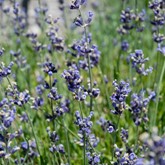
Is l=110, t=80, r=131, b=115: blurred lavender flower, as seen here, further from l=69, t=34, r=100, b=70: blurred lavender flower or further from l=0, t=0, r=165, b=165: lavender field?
l=69, t=34, r=100, b=70: blurred lavender flower

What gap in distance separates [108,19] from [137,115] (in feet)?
14.4

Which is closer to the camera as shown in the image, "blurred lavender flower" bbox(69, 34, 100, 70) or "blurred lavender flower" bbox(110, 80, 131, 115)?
"blurred lavender flower" bbox(110, 80, 131, 115)

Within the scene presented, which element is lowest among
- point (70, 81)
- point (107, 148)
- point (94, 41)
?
point (107, 148)

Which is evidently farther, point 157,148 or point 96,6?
point 96,6

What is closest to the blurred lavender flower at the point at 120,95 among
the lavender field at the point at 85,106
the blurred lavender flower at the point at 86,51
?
the lavender field at the point at 85,106

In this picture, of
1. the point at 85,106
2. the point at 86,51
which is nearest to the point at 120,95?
the point at 86,51

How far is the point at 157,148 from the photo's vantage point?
4.34 ft

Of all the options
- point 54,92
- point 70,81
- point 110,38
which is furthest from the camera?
point 110,38

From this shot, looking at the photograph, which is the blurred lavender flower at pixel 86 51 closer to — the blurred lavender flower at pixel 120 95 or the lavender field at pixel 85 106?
the lavender field at pixel 85 106

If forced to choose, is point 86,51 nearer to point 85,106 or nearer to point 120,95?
point 120,95

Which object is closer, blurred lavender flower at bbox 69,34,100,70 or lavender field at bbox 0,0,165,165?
lavender field at bbox 0,0,165,165

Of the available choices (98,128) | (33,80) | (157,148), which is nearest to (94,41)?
(33,80)


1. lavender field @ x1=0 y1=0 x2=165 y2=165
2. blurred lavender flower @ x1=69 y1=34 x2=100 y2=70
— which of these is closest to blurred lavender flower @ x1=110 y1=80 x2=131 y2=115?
lavender field @ x1=0 y1=0 x2=165 y2=165

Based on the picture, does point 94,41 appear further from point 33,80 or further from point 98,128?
point 98,128
